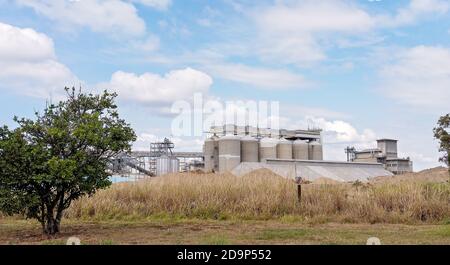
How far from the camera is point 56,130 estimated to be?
12.4m

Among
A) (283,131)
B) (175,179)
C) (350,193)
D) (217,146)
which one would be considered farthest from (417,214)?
(283,131)

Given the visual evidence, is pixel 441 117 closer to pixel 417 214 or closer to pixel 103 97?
pixel 417 214

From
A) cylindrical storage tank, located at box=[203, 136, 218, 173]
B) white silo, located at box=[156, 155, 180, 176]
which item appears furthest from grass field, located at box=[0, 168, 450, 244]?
white silo, located at box=[156, 155, 180, 176]

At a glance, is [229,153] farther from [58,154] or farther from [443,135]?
[58,154]

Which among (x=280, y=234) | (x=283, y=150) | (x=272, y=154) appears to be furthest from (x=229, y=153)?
(x=280, y=234)

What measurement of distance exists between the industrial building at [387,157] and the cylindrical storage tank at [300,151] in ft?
Answer: 53.7

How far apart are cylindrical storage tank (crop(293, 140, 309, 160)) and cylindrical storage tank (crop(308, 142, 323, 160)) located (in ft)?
4.39

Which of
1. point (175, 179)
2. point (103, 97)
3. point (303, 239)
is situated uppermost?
point (103, 97)

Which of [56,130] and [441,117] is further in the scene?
[441,117]

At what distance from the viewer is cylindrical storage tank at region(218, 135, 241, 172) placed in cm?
5450

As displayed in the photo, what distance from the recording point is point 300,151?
199ft

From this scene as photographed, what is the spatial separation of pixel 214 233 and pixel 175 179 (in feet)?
24.3

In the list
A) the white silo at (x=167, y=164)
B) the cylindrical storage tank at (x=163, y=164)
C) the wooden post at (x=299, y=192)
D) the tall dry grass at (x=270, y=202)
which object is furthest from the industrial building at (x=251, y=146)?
the wooden post at (x=299, y=192)

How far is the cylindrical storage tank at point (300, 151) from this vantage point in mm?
60656
